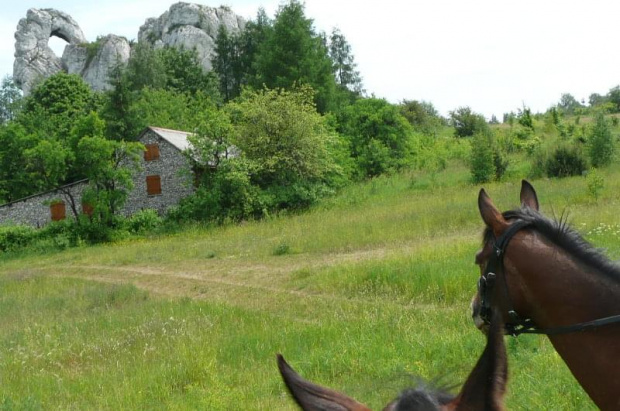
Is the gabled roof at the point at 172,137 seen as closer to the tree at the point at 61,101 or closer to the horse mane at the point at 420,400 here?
the tree at the point at 61,101

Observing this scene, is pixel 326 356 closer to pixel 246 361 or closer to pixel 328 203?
pixel 246 361

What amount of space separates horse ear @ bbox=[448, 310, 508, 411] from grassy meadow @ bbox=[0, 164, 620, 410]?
23 centimetres

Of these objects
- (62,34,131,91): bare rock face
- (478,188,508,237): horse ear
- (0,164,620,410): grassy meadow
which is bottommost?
(0,164,620,410): grassy meadow

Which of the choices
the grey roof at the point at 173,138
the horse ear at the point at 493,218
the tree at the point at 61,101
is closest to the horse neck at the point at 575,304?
the horse ear at the point at 493,218

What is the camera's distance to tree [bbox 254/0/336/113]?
4856 cm

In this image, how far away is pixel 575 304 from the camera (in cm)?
365

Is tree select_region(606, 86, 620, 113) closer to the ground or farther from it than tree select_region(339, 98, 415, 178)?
farther from it

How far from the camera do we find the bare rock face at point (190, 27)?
83000 millimetres

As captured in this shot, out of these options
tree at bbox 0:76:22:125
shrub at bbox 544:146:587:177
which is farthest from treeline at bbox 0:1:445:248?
tree at bbox 0:76:22:125

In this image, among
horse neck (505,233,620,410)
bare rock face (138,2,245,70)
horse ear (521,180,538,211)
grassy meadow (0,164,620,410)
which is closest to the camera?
horse neck (505,233,620,410)

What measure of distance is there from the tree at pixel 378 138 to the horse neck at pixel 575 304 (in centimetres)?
3133

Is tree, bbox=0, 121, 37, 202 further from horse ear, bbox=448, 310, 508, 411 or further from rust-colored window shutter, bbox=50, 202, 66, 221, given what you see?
horse ear, bbox=448, 310, 508, 411

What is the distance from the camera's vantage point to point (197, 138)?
103 ft

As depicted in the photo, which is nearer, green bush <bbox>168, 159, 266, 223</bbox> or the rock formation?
green bush <bbox>168, 159, 266, 223</bbox>
